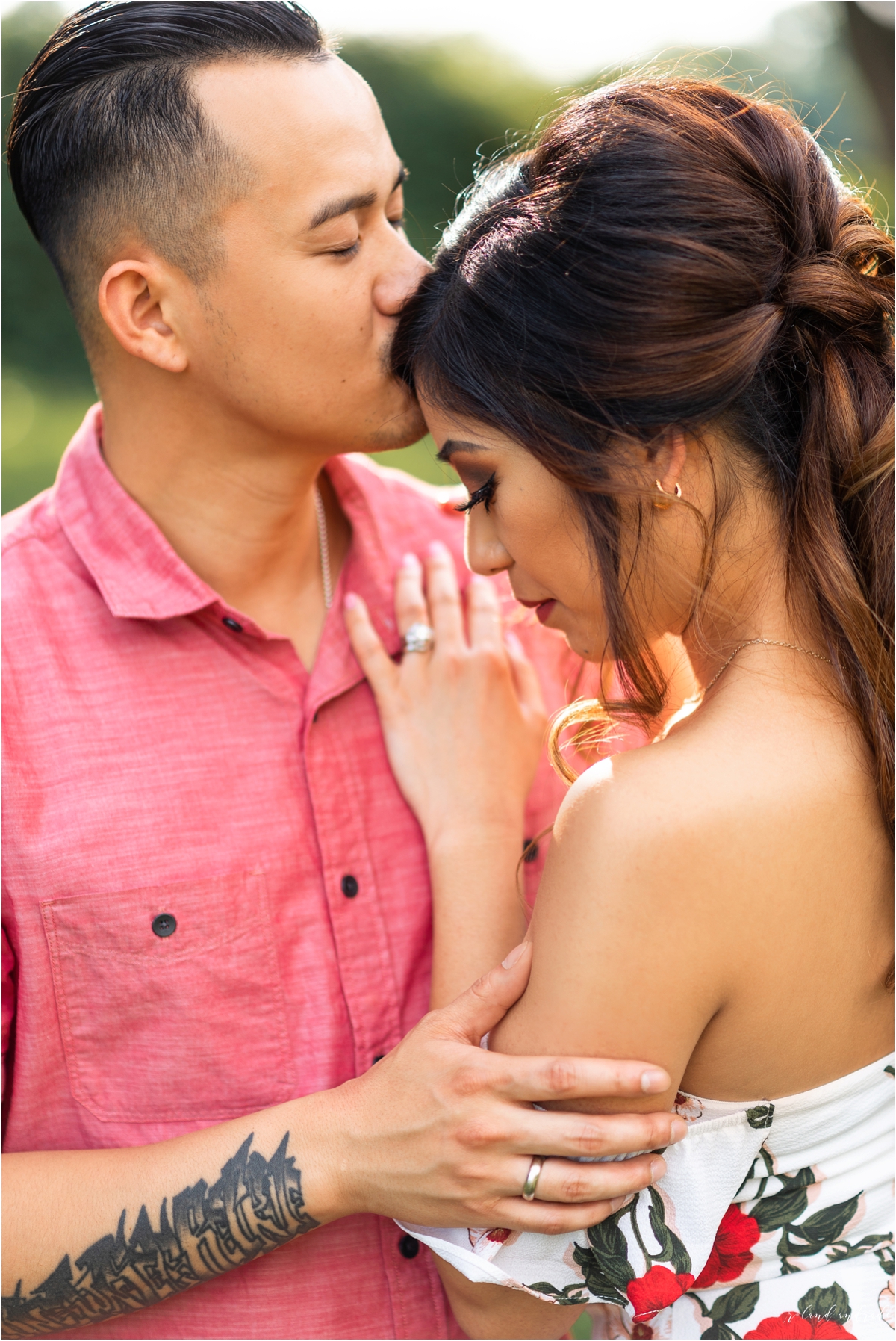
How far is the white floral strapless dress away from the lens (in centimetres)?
156

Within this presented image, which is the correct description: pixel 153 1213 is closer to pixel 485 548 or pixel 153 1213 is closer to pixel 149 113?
pixel 485 548

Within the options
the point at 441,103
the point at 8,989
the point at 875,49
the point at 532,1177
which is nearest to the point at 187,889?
the point at 8,989

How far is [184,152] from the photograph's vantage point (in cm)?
188

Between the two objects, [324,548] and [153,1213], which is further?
[324,548]

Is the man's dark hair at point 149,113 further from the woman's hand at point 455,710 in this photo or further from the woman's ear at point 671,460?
the woman's ear at point 671,460

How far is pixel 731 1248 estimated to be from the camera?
162 cm

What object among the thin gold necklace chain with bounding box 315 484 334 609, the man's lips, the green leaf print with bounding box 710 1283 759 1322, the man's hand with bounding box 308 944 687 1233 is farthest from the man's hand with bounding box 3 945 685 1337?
the thin gold necklace chain with bounding box 315 484 334 609

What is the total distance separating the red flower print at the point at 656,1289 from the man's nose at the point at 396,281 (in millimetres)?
1588

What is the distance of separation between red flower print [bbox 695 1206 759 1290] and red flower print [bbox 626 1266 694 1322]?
4cm

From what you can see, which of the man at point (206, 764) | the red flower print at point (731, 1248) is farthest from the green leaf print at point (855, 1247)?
the man at point (206, 764)

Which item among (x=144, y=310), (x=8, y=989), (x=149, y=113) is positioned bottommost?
(x=8, y=989)

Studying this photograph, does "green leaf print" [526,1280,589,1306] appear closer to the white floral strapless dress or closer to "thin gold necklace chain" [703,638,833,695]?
the white floral strapless dress

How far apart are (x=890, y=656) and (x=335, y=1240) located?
1.30m

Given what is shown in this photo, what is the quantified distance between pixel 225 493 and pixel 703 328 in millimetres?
993
